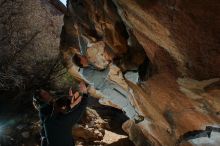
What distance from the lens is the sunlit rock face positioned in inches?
118

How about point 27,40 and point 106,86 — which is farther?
point 27,40

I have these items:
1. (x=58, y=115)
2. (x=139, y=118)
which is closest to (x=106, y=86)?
(x=139, y=118)

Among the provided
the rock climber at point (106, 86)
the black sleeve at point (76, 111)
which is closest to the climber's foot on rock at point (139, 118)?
the rock climber at point (106, 86)

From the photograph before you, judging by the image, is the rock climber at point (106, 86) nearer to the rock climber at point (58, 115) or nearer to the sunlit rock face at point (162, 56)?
the sunlit rock face at point (162, 56)

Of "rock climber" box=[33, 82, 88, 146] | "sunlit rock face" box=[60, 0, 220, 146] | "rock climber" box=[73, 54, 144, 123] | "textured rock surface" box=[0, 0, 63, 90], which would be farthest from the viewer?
"textured rock surface" box=[0, 0, 63, 90]

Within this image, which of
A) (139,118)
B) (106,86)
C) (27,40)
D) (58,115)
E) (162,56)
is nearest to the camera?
(162,56)

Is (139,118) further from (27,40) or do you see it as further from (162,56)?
(27,40)

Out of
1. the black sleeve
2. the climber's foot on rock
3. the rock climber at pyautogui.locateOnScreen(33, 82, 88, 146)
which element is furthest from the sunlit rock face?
the rock climber at pyautogui.locateOnScreen(33, 82, 88, 146)

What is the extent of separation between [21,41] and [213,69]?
1060cm

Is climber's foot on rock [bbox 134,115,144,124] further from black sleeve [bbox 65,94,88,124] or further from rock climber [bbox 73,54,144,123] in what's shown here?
black sleeve [bbox 65,94,88,124]

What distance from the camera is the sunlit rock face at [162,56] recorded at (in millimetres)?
2994

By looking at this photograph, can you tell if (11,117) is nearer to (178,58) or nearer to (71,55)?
(71,55)

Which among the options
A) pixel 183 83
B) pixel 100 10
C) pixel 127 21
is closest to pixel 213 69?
pixel 183 83

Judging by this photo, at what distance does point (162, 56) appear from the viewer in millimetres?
3674
